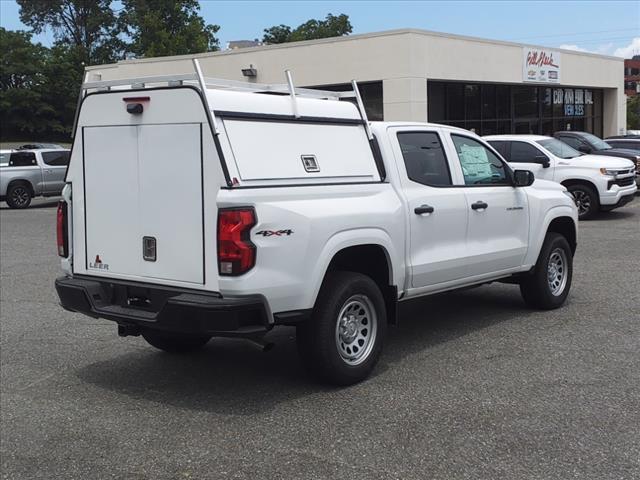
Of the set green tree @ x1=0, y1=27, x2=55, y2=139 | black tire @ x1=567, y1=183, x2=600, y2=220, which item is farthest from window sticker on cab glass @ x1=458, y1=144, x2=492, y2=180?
green tree @ x1=0, y1=27, x2=55, y2=139

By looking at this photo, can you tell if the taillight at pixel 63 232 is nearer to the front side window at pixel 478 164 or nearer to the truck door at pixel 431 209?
the truck door at pixel 431 209

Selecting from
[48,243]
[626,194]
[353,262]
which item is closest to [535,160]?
[626,194]

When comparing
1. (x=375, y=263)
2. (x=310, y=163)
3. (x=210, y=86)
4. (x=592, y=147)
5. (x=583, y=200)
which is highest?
(x=592, y=147)

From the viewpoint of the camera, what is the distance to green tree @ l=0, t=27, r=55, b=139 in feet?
211

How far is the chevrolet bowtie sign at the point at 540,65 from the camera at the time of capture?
30750 mm

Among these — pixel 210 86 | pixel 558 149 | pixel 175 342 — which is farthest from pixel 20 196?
pixel 210 86

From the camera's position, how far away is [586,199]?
16.3m

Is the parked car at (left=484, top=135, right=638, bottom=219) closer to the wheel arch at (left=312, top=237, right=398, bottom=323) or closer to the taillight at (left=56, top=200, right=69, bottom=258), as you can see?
the wheel arch at (left=312, top=237, right=398, bottom=323)

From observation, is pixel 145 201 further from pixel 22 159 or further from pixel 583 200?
pixel 22 159

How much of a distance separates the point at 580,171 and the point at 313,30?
234ft

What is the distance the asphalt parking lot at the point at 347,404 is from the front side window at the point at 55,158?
58.0 feet

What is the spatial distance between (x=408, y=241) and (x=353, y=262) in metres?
0.52

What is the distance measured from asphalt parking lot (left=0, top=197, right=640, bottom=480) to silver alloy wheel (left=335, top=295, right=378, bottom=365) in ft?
0.80

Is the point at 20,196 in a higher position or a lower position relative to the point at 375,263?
higher
